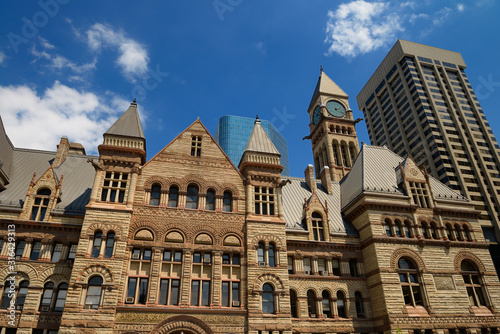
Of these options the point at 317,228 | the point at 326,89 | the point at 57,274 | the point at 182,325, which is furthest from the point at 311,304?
the point at 326,89

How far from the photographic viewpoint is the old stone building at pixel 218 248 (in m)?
25.4

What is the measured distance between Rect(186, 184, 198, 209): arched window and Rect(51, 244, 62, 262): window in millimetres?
10272

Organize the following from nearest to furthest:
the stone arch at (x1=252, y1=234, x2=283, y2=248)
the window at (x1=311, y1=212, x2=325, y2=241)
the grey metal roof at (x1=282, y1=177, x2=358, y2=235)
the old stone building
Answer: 1. the old stone building
2. the stone arch at (x1=252, y1=234, x2=283, y2=248)
3. the window at (x1=311, y1=212, x2=325, y2=241)
4. the grey metal roof at (x1=282, y1=177, x2=358, y2=235)

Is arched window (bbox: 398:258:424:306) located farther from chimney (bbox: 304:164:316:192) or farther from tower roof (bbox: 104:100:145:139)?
tower roof (bbox: 104:100:145:139)

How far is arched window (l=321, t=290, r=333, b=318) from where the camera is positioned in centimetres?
3031

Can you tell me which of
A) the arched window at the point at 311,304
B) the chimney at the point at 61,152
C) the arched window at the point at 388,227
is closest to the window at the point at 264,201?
the arched window at the point at 311,304

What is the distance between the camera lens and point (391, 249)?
31953 millimetres

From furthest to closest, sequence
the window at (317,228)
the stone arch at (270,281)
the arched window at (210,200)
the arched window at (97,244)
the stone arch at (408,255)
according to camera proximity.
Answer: the window at (317,228) < the stone arch at (408,255) < the arched window at (210,200) < the stone arch at (270,281) < the arched window at (97,244)

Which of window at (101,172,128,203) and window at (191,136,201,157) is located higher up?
window at (191,136,201,157)

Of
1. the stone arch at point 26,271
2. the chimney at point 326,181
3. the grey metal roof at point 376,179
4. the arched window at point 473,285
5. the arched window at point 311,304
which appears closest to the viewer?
the stone arch at point 26,271

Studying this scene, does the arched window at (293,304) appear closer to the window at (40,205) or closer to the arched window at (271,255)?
the arched window at (271,255)

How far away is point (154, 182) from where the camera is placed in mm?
29797

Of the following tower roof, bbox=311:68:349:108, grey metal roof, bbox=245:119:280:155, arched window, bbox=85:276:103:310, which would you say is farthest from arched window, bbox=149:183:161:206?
tower roof, bbox=311:68:349:108

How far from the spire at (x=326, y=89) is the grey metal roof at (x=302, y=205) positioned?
99.8 ft
